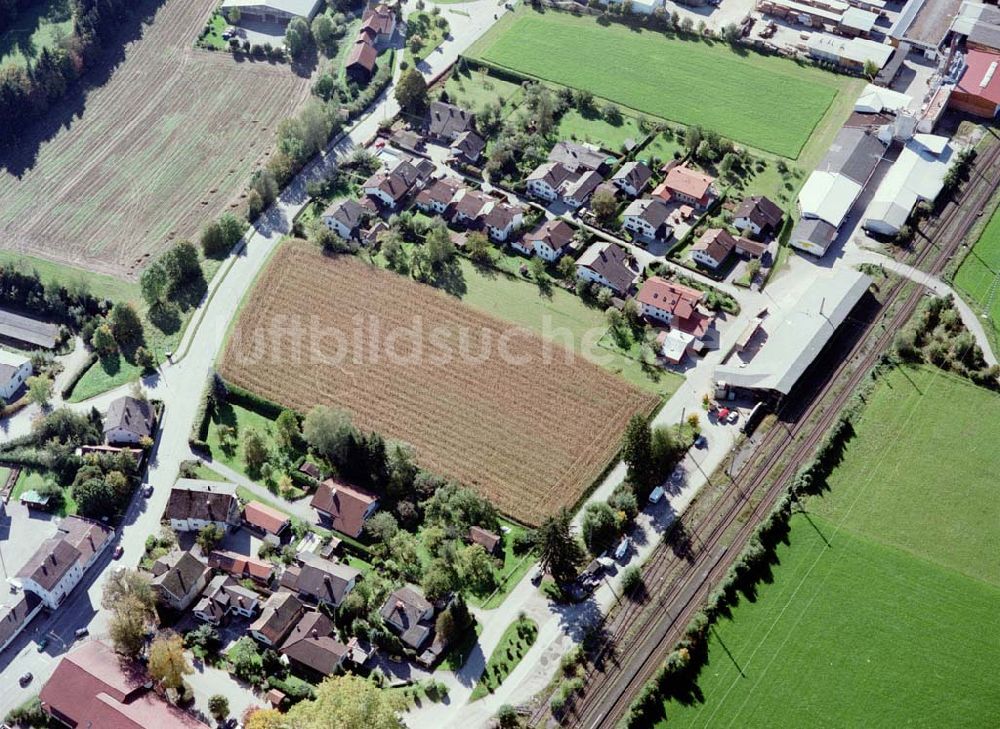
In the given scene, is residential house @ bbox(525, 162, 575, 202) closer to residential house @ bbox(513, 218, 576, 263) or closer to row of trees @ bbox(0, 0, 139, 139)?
residential house @ bbox(513, 218, 576, 263)

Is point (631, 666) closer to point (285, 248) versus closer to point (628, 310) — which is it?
point (628, 310)

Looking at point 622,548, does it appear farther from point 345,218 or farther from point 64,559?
point 345,218

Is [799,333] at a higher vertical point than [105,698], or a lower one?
higher

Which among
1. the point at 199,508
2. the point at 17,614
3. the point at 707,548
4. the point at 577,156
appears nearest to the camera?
the point at 17,614

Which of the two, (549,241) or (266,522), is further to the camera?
(549,241)

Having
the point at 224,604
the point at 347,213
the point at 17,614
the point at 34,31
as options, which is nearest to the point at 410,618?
the point at 224,604

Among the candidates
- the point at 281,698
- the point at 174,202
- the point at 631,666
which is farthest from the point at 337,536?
the point at 174,202
